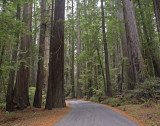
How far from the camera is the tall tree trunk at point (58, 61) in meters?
9.92

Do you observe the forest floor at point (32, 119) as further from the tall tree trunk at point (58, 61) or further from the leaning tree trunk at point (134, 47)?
the leaning tree trunk at point (134, 47)

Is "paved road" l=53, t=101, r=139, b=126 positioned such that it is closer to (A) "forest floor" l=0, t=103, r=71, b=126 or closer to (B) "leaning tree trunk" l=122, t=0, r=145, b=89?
(A) "forest floor" l=0, t=103, r=71, b=126

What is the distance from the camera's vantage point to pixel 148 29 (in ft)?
52.6

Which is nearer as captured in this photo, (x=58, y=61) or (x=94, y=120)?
(x=94, y=120)

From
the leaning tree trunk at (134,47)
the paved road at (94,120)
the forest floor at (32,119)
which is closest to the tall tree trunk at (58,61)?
the forest floor at (32,119)

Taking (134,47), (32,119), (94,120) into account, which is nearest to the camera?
(94,120)

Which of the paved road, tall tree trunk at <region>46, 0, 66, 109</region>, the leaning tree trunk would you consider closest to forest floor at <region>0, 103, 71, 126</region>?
the paved road

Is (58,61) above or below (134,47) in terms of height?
below

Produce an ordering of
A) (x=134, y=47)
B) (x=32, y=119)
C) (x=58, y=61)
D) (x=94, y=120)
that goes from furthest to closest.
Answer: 1. (x=134, y=47)
2. (x=58, y=61)
3. (x=32, y=119)
4. (x=94, y=120)

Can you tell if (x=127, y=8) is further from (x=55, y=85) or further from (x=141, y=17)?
(x=55, y=85)

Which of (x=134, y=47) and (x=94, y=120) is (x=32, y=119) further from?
(x=134, y=47)

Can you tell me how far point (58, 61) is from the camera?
10531mm

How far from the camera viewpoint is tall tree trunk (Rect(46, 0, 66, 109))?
32.5ft

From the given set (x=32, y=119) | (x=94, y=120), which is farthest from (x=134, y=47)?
(x=32, y=119)
